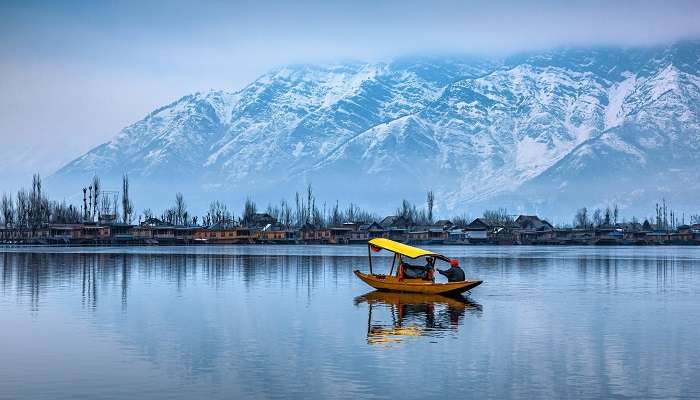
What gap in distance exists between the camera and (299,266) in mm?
118500

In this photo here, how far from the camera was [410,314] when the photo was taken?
5903cm

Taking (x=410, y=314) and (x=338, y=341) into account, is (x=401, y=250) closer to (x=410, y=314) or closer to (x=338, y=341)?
(x=410, y=314)

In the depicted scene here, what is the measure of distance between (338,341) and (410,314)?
1253 cm

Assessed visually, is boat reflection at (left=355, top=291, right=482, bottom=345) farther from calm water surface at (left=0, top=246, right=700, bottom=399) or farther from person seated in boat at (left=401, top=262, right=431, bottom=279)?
person seated in boat at (left=401, top=262, right=431, bottom=279)

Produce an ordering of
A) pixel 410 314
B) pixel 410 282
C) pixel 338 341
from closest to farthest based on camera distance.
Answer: pixel 338 341
pixel 410 314
pixel 410 282

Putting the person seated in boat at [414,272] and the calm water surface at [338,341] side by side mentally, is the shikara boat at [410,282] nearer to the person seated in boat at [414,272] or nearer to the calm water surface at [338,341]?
the person seated in boat at [414,272]

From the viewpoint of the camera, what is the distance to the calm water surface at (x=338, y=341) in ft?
118

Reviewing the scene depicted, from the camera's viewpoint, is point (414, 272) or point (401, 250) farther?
point (401, 250)

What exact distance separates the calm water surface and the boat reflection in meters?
0.10

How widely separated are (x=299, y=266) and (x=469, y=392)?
83851 mm

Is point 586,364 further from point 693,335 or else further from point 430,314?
point 430,314

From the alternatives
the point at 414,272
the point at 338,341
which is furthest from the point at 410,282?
the point at 338,341

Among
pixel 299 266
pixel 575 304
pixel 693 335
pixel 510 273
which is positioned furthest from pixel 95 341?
pixel 299 266

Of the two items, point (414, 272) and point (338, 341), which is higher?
Answer: point (414, 272)
